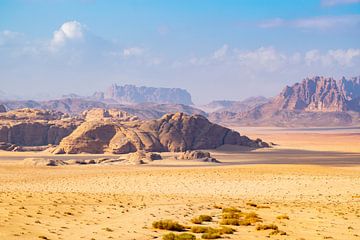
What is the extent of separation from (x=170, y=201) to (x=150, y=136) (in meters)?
52.3

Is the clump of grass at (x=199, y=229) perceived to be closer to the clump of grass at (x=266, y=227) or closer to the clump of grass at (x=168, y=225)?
the clump of grass at (x=168, y=225)

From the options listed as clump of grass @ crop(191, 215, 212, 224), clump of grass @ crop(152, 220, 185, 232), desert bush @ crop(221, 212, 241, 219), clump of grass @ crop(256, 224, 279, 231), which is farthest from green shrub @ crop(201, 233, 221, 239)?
desert bush @ crop(221, 212, 241, 219)

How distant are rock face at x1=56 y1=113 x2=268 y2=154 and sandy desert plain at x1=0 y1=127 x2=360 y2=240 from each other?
22.4 metres

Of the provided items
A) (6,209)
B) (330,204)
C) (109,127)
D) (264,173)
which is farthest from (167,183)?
(109,127)

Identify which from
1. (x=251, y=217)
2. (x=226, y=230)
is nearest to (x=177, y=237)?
(x=226, y=230)

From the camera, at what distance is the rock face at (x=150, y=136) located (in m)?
78.8

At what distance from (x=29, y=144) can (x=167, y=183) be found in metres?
57.5

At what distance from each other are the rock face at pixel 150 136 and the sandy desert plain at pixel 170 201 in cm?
2239

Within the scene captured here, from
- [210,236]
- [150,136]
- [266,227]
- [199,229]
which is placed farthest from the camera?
[150,136]

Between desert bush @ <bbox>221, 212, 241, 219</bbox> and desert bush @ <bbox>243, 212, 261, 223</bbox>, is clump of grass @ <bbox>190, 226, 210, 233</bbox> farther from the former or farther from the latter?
desert bush @ <bbox>221, 212, 241, 219</bbox>

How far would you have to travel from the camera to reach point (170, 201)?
3003 centimetres

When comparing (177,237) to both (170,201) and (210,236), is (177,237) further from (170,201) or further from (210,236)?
(170,201)

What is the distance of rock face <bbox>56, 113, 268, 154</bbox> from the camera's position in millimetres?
78750

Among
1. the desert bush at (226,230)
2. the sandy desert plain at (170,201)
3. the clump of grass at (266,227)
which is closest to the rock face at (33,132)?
the sandy desert plain at (170,201)
